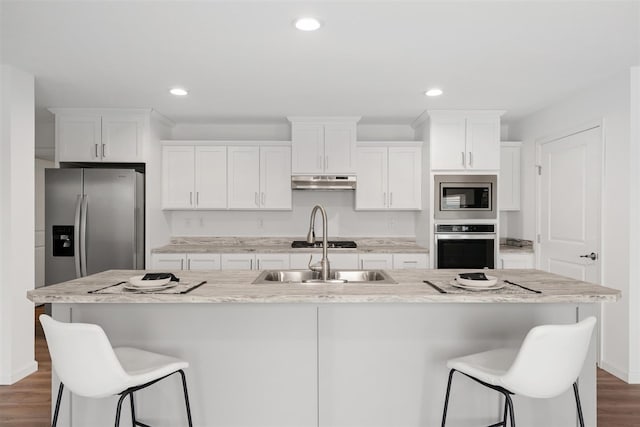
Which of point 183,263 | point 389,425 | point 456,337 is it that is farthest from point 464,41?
point 183,263

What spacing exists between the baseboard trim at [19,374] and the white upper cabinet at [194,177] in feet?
6.76

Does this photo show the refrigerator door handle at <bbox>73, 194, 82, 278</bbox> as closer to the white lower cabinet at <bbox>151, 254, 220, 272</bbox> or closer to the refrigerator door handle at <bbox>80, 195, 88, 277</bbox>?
the refrigerator door handle at <bbox>80, 195, 88, 277</bbox>

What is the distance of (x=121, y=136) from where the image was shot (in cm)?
456

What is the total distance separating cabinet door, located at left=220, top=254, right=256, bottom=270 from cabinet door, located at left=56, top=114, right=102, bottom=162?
1721 millimetres

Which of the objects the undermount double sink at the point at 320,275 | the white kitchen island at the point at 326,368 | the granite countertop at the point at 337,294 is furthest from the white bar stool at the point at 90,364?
the undermount double sink at the point at 320,275

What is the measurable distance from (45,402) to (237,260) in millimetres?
2208

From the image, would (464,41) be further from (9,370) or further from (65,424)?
(9,370)

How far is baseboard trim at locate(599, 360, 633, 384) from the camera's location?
3.27 m

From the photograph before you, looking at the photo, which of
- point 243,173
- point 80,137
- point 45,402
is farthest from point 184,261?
point 45,402

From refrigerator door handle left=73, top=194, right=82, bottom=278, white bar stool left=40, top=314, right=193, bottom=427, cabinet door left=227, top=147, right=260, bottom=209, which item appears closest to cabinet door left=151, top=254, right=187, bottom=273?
refrigerator door handle left=73, top=194, right=82, bottom=278

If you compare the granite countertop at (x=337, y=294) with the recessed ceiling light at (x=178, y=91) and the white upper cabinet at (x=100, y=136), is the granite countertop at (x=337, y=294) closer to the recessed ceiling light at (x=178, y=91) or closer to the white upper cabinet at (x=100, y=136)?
the recessed ceiling light at (x=178, y=91)

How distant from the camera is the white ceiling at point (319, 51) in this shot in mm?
2314

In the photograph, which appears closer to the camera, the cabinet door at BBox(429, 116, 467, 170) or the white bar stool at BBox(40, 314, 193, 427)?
the white bar stool at BBox(40, 314, 193, 427)

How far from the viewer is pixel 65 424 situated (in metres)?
2.21
